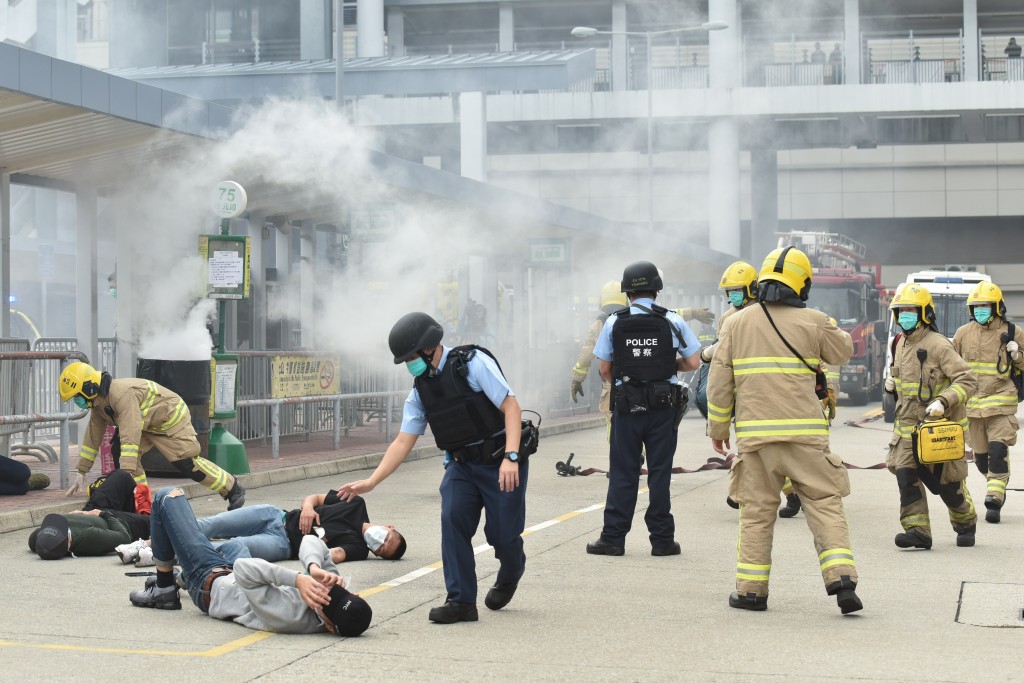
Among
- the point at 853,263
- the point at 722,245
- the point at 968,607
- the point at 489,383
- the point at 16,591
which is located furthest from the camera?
the point at 722,245

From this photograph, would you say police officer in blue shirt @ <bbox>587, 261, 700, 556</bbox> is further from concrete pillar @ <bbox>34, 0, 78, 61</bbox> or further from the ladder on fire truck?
concrete pillar @ <bbox>34, 0, 78, 61</bbox>

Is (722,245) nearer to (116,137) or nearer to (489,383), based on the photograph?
(116,137)

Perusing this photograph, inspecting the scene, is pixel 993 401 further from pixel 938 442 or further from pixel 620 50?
pixel 620 50

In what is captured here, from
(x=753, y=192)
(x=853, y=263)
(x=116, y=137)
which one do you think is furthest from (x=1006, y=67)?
(x=116, y=137)

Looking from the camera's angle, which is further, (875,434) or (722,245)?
(722,245)

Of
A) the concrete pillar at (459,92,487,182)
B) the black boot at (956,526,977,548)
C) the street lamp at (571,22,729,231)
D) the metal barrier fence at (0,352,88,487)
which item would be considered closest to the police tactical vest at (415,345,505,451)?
the black boot at (956,526,977,548)

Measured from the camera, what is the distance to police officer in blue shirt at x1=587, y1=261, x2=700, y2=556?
8.41m

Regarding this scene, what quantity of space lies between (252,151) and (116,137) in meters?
1.52

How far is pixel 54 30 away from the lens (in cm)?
3553

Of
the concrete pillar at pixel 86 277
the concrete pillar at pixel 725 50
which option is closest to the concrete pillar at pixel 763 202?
the concrete pillar at pixel 725 50

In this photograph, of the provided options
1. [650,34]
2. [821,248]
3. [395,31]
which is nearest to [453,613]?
[821,248]

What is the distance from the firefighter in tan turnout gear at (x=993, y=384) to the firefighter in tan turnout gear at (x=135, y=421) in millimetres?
5333

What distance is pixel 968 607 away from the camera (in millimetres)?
6754

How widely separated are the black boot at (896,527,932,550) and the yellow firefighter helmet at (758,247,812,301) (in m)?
2.58
